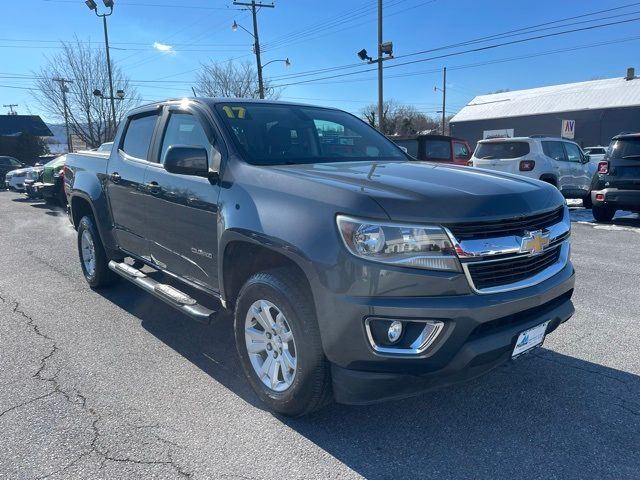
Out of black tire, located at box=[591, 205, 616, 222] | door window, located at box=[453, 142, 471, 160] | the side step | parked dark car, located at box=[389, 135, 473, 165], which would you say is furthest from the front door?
door window, located at box=[453, 142, 471, 160]

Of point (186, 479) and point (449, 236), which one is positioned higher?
point (449, 236)

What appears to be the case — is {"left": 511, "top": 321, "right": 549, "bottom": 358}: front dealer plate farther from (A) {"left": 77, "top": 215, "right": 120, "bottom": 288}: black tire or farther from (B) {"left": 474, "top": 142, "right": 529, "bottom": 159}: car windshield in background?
(B) {"left": 474, "top": 142, "right": 529, "bottom": 159}: car windshield in background

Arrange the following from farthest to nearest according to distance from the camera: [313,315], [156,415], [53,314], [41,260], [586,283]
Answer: [41,260], [586,283], [53,314], [156,415], [313,315]

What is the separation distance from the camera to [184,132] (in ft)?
13.5

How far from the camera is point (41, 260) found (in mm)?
7672

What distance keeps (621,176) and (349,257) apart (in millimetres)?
9323

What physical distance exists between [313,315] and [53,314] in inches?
140

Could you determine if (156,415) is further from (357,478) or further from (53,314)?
(53,314)

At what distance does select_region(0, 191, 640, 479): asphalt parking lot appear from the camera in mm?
2637

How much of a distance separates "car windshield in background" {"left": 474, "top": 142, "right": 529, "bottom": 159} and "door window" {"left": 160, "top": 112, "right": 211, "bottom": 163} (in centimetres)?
1030

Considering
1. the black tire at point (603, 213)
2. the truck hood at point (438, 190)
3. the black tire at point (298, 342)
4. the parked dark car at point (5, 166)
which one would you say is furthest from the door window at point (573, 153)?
the parked dark car at point (5, 166)

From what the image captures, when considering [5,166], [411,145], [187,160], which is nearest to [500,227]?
[187,160]

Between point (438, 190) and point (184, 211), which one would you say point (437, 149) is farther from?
point (438, 190)

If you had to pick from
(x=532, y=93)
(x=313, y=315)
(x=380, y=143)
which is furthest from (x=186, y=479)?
(x=532, y=93)
